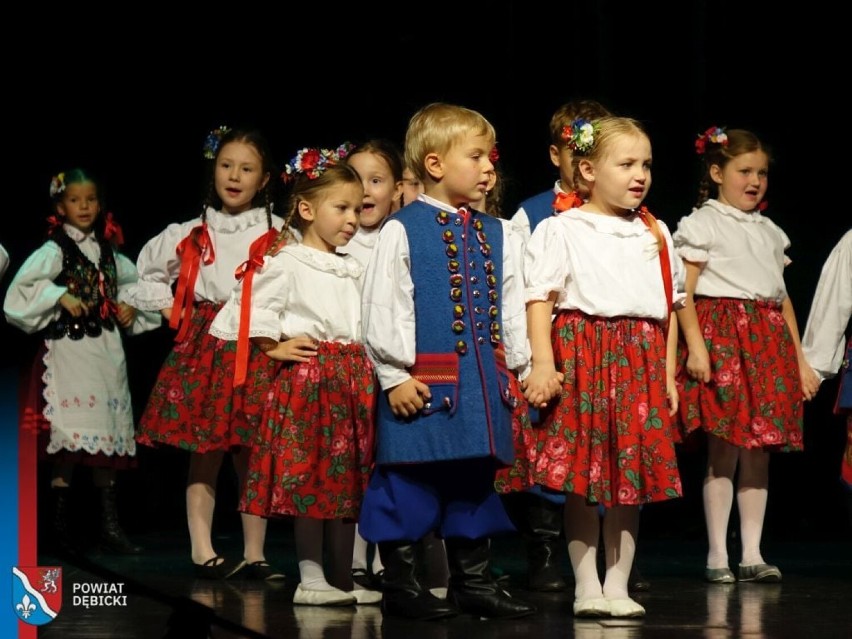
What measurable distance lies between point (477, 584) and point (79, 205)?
2.52m

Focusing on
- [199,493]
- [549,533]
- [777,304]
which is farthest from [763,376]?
[199,493]

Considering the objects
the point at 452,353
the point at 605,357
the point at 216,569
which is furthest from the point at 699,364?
the point at 216,569

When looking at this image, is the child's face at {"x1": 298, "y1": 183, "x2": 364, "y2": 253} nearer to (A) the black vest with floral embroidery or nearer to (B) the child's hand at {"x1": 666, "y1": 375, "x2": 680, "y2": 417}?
(B) the child's hand at {"x1": 666, "y1": 375, "x2": 680, "y2": 417}

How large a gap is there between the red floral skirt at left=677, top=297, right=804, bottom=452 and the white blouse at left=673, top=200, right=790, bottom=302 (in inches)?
1.8

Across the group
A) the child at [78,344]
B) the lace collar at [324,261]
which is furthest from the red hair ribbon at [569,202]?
the child at [78,344]

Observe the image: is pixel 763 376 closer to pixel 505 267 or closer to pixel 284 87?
pixel 505 267

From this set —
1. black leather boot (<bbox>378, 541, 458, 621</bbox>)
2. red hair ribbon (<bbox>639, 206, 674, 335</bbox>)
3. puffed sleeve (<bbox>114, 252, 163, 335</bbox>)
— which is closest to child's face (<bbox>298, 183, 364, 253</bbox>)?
red hair ribbon (<bbox>639, 206, 674, 335</bbox>)

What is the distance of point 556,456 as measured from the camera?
Answer: 3803mm

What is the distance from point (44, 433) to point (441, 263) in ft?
7.93

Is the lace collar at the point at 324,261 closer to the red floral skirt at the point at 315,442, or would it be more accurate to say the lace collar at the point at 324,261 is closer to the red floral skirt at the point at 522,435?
the red floral skirt at the point at 315,442

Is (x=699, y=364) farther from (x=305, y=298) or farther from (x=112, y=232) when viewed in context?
(x=112, y=232)

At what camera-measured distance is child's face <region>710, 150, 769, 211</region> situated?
4.85 meters

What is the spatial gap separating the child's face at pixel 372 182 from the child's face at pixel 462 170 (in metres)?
0.89

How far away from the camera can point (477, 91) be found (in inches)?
234
